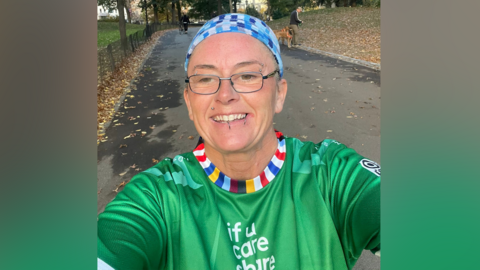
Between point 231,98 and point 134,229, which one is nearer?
point 134,229

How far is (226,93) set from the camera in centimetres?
111

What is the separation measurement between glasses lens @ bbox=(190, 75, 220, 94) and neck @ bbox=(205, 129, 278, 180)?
276 mm

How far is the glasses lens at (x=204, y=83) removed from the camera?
1142 millimetres

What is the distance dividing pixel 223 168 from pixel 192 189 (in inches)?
7.2

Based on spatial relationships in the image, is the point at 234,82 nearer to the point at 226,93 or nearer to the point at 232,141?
the point at 226,93

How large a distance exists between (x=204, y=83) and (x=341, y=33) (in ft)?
50.2

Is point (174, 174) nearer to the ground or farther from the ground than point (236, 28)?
nearer to the ground

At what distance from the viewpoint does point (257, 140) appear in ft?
3.93

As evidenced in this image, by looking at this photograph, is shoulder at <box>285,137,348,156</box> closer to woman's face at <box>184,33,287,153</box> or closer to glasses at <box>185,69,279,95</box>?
woman's face at <box>184,33,287,153</box>

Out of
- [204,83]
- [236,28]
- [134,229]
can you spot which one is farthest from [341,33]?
[134,229]

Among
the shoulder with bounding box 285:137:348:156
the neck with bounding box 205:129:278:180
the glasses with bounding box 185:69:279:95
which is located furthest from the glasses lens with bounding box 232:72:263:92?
the shoulder with bounding box 285:137:348:156

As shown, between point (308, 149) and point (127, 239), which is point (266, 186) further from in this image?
point (127, 239)

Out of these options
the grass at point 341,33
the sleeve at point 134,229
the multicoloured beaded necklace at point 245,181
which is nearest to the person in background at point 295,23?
the grass at point 341,33

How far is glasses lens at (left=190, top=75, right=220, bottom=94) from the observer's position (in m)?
1.14
